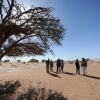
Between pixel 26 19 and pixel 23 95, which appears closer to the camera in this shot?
pixel 23 95

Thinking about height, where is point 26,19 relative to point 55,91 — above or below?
above

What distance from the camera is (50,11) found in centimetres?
2167

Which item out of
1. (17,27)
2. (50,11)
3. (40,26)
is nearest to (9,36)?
(17,27)

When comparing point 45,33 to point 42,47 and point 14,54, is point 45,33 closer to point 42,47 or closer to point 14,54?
point 42,47

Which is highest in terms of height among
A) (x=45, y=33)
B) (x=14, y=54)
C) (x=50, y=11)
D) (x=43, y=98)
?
(x=50, y=11)

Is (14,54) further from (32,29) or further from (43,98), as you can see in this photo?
(43,98)

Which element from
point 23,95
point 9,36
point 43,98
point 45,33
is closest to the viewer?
point 43,98

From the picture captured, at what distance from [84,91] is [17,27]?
6.38m

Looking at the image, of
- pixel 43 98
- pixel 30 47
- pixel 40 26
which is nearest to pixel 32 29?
pixel 40 26

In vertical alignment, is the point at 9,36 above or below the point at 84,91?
above

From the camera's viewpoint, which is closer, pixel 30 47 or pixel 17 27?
pixel 17 27

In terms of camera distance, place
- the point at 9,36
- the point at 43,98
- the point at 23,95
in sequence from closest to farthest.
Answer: the point at 43,98, the point at 23,95, the point at 9,36

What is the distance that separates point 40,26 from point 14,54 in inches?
167

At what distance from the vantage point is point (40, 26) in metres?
20.7
